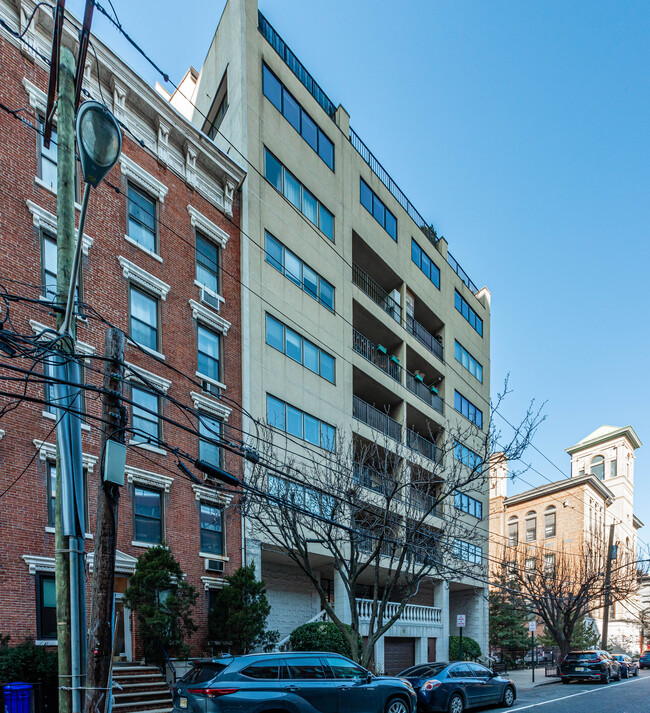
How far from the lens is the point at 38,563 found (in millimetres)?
15047

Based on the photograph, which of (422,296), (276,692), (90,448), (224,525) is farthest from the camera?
(422,296)

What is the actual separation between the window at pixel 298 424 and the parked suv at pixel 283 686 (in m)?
10.3

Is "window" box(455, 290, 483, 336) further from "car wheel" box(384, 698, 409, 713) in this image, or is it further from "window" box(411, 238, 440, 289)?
"car wheel" box(384, 698, 409, 713)

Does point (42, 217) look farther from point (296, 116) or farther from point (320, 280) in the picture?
point (296, 116)

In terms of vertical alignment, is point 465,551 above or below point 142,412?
below

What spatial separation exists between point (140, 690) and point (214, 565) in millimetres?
4697

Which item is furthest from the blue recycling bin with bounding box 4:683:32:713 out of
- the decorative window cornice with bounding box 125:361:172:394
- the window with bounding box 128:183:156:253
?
the window with bounding box 128:183:156:253

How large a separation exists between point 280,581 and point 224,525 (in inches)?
185

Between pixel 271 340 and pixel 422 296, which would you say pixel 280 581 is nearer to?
pixel 271 340

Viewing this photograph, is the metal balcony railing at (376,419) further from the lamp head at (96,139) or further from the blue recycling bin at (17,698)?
the lamp head at (96,139)

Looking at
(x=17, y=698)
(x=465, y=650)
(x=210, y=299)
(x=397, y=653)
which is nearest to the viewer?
(x=17, y=698)

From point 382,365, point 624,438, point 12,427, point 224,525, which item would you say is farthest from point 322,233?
point 624,438

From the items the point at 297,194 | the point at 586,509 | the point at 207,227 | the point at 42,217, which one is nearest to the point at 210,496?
the point at 207,227

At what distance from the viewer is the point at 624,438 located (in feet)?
265
